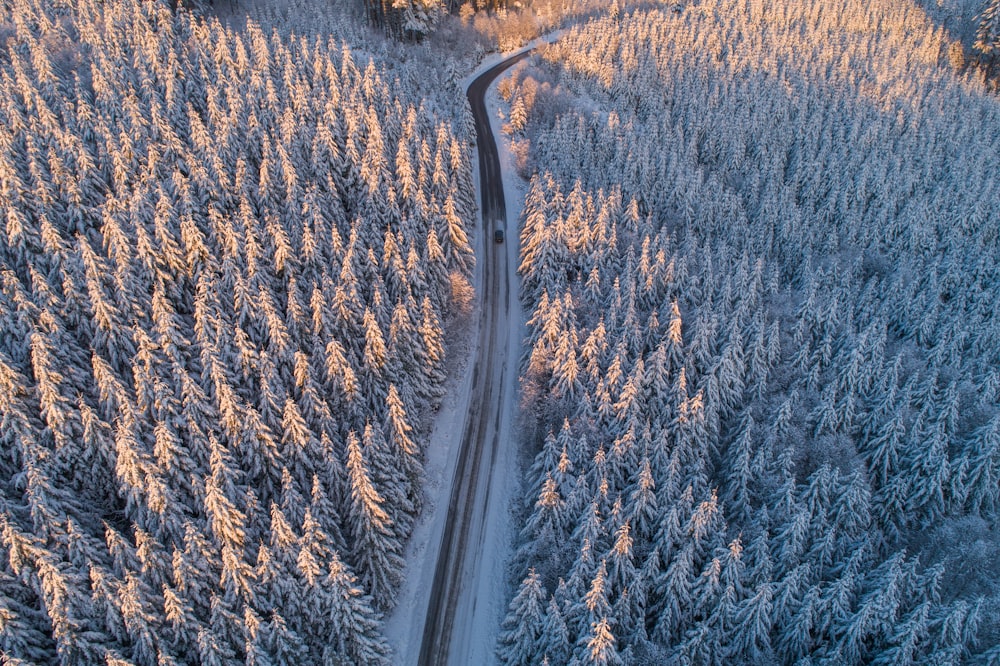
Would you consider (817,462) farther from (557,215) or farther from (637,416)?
(557,215)

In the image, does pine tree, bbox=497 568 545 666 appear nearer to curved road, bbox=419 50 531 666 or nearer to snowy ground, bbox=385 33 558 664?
snowy ground, bbox=385 33 558 664

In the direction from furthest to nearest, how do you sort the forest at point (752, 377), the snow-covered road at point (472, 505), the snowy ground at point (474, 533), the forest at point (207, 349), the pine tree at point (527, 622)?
the snow-covered road at point (472, 505) → the snowy ground at point (474, 533) → the forest at point (752, 377) → the pine tree at point (527, 622) → the forest at point (207, 349)

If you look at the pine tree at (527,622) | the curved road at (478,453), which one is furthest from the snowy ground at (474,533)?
the pine tree at (527,622)

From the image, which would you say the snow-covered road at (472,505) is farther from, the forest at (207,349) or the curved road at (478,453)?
the forest at (207,349)

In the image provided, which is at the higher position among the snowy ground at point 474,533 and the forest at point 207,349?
the forest at point 207,349

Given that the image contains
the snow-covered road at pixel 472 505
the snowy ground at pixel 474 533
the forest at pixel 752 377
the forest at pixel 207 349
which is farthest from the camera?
the snow-covered road at pixel 472 505

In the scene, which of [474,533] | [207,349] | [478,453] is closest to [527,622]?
[474,533]

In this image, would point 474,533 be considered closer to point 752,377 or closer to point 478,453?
point 478,453

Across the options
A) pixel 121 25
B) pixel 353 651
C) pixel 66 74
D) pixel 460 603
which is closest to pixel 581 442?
pixel 460 603
